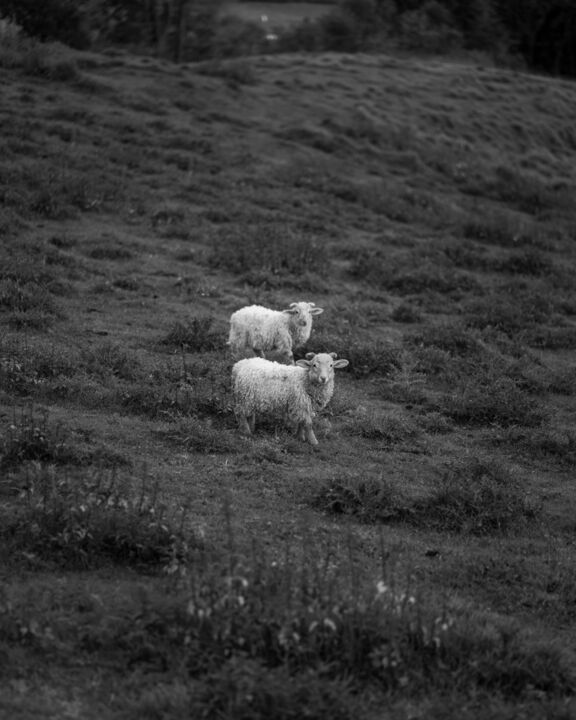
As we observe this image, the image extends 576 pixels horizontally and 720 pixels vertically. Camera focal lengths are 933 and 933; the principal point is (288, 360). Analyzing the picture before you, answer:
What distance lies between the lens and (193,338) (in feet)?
53.0

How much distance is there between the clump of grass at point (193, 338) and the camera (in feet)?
52.7

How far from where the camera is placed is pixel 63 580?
27.8 ft

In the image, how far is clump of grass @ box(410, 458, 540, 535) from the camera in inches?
421

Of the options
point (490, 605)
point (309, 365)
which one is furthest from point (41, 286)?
point (490, 605)

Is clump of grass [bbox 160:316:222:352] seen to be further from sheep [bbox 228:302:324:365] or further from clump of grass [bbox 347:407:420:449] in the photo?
clump of grass [bbox 347:407:420:449]

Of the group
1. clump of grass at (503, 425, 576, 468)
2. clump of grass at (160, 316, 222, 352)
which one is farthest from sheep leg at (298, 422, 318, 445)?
clump of grass at (160, 316, 222, 352)

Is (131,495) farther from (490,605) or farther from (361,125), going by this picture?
(361,125)

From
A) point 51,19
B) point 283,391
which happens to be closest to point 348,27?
point 51,19

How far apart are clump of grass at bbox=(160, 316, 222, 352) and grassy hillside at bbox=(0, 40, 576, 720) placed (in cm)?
4

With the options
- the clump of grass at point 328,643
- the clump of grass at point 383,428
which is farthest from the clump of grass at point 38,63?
the clump of grass at point 328,643

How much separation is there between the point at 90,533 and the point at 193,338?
7.57 metres

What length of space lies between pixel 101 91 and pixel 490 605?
28284mm

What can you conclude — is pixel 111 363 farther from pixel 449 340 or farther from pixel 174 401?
pixel 449 340

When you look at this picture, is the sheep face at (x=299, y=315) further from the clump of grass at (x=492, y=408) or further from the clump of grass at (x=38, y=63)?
the clump of grass at (x=38, y=63)
